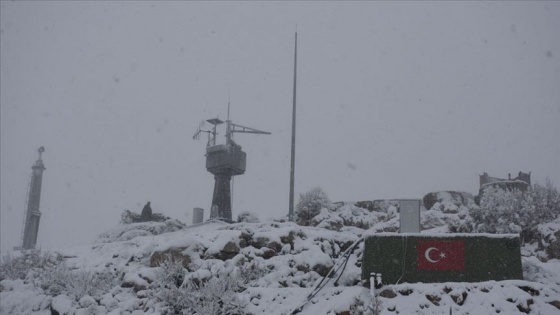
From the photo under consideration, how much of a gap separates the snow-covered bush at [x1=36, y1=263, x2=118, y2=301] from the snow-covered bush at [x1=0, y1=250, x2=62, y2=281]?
183 centimetres

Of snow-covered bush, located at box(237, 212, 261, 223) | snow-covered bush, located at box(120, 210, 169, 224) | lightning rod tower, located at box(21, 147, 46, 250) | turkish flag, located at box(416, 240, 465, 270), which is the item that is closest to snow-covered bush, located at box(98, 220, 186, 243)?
snow-covered bush, located at box(120, 210, 169, 224)

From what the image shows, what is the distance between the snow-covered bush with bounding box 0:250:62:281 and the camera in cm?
1596

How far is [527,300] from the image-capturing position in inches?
359

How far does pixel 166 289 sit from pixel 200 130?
24.8 metres

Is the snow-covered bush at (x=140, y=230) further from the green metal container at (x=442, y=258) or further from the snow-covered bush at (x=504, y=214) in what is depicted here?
→ the green metal container at (x=442, y=258)

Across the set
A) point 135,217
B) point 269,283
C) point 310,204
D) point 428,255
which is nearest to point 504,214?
point 310,204

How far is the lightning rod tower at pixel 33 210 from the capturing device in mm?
34103

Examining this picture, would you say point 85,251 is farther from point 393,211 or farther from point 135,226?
point 393,211

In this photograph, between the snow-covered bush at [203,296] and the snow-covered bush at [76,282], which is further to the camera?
the snow-covered bush at [76,282]

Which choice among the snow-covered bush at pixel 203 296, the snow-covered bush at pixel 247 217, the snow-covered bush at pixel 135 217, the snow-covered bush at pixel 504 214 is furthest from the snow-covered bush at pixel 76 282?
the snow-covered bush at pixel 135 217

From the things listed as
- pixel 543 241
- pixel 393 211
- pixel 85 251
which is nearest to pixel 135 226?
pixel 85 251

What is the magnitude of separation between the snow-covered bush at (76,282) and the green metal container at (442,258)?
7590 millimetres

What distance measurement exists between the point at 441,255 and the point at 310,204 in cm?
1492

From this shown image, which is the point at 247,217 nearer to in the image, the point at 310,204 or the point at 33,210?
the point at 310,204
